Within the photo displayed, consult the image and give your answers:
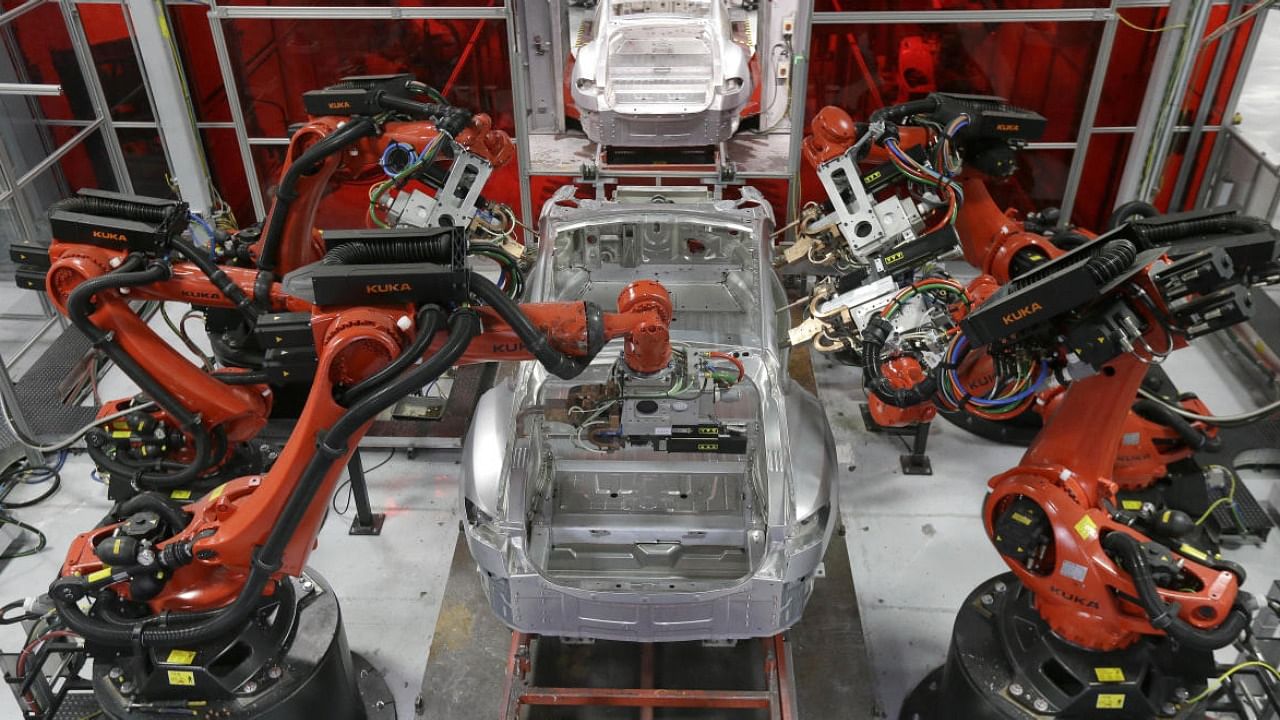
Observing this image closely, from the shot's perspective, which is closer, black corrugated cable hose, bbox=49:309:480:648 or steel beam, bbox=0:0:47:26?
black corrugated cable hose, bbox=49:309:480:648

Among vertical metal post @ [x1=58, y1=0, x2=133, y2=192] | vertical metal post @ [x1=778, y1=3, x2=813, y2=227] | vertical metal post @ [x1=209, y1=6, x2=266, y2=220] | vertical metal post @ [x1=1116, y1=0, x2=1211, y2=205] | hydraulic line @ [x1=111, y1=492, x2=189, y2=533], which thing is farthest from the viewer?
vertical metal post @ [x1=209, y1=6, x2=266, y2=220]

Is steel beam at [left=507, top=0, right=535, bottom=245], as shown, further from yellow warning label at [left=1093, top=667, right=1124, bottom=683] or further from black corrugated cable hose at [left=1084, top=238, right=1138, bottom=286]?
yellow warning label at [left=1093, top=667, right=1124, bottom=683]

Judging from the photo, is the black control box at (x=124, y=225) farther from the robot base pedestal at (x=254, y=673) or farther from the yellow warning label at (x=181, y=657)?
the yellow warning label at (x=181, y=657)

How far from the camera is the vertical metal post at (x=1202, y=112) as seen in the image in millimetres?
7383

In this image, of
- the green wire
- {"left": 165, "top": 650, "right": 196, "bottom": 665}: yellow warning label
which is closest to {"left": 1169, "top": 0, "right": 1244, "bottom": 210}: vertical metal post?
the green wire

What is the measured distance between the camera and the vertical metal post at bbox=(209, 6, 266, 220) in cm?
731

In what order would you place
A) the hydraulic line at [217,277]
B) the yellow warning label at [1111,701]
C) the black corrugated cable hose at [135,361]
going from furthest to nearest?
1. the hydraulic line at [217,277]
2. the black corrugated cable hose at [135,361]
3. the yellow warning label at [1111,701]

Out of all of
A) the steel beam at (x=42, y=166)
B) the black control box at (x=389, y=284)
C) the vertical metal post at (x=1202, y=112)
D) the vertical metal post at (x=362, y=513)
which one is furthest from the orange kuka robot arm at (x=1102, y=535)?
the steel beam at (x=42, y=166)

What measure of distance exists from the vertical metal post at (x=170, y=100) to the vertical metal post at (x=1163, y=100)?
6839 millimetres

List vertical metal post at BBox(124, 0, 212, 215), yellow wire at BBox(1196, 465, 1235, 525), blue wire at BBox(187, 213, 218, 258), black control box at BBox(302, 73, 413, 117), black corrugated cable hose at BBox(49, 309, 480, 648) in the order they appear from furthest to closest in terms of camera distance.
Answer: vertical metal post at BBox(124, 0, 212, 215)
blue wire at BBox(187, 213, 218, 258)
black control box at BBox(302, 73, 413, 117)
yellow wire at BBox(1196, 465, 1235, 525)
black corrugated cable hose at BBox(49, 309, 480, 648)

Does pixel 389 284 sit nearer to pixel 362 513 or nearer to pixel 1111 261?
pixel 1111 261

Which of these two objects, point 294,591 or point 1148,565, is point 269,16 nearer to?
point 294,591

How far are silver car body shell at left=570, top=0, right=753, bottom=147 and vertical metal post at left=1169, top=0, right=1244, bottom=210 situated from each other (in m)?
3.39

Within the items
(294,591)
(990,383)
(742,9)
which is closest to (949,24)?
(742,9)
